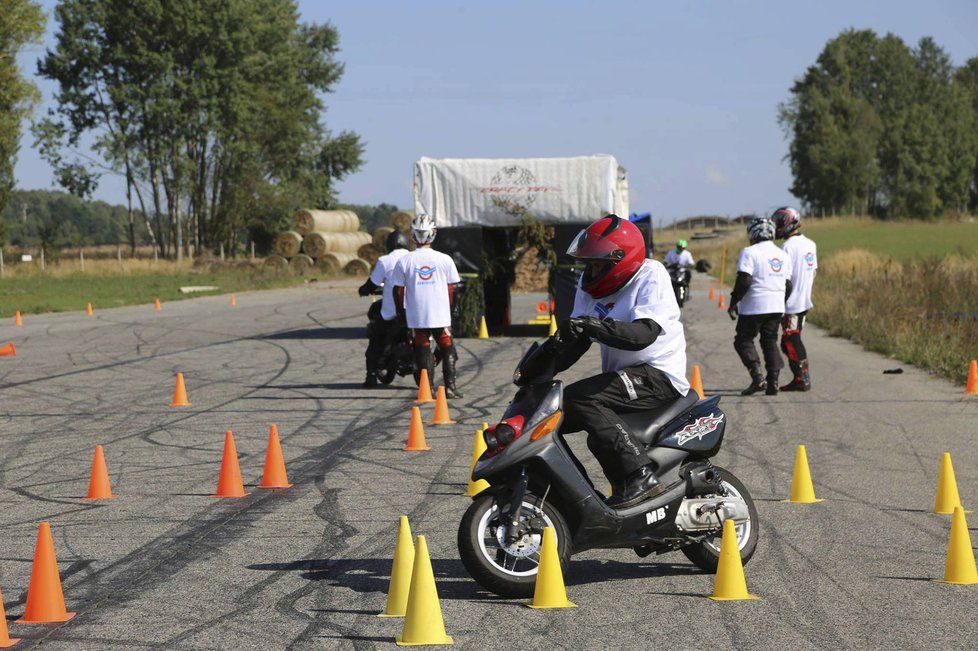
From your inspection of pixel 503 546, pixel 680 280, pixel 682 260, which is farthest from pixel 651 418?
pixel 682 260

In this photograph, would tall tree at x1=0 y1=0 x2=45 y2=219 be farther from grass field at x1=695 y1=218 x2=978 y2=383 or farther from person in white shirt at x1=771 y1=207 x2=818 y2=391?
person in white shirt at x1=771 y1=207 x2=818 y2=391

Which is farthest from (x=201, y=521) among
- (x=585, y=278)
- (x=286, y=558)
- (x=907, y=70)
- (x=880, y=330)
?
(x=907, y=70)

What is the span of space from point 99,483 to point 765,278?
26.7ft

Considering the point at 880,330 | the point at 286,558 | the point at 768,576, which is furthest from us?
the point at 880,330

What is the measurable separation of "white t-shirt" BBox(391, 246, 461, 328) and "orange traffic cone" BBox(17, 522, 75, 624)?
28.7ft

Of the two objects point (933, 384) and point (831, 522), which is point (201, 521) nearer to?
point (831, 522)

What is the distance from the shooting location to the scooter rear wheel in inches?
263

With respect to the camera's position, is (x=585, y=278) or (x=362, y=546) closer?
(x=585, y=278)

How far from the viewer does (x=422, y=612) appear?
5.47 meters

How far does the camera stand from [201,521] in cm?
807

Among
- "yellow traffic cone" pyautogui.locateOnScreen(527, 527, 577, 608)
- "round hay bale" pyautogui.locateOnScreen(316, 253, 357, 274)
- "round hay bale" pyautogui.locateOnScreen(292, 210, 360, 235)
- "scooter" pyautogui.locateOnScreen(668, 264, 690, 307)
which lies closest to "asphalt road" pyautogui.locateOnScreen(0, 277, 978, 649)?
"yellow traffic cone" pyautogui.locateOnScreen(527, 527, 577, 608)

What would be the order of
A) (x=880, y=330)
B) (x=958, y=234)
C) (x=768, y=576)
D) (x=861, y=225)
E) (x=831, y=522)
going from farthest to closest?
(x=861, y=225)
(x=958, y=234)
(x=880, y=330)
(x=831, y=522)
(x=768, y=576)

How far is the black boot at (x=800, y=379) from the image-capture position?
1474cm

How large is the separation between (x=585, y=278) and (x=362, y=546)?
2007 millimetres
